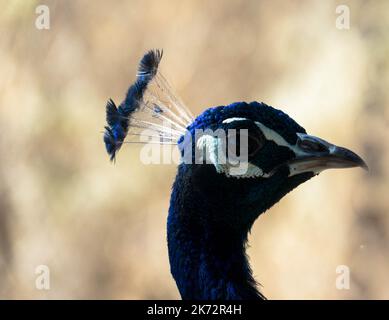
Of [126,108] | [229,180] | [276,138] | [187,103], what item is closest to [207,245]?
[229,180]

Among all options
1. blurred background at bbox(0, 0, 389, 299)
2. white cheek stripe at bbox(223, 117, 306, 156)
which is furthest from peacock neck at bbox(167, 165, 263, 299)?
blurred background at bbox(0, 0, 389, 299)

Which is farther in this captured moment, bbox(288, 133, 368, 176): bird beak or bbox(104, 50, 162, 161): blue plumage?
bbox(104, 50, 162, 161): blue plumage

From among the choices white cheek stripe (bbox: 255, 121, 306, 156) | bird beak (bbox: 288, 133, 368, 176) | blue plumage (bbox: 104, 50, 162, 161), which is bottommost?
bird beak (bbox: 288, 133, 368, 176)

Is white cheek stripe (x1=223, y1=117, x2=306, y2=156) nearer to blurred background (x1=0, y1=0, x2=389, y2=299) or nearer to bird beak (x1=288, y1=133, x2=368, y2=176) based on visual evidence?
bird beak (x1=288, y1=133, x2=368, y2=176)

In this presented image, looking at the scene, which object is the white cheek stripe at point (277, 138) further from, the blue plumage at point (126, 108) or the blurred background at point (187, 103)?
the blurred background at point (187, 103)

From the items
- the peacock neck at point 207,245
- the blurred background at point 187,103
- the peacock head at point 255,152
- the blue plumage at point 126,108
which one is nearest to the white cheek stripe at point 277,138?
the peacock head at point 255,152

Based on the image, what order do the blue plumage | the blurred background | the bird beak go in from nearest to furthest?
the bird beak
the blue plumage
the blurred background

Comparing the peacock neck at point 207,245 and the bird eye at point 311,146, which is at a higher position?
the bird eye at point 311,146
